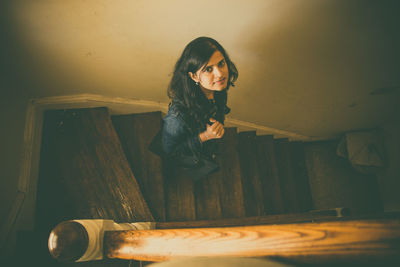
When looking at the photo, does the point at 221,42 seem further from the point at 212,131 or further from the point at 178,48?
the point at 212,131

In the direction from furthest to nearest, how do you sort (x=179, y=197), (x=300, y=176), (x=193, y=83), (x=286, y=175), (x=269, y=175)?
1. (x=300, y=176)
2. (x=286, y=175)
3. (x=269, y=175)
4. (x=179, y=197)
5. (x=193, y=83)

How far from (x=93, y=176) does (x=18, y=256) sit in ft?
2.13

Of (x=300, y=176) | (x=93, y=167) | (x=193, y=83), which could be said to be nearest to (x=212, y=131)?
(x=193, y=83)

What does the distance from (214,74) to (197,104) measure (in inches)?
9.4

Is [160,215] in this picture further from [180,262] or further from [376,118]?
[376,118]

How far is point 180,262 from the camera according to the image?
566mm

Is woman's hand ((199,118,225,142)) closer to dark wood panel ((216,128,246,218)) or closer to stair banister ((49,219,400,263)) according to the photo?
dark wood panel ((216,128,246,218))

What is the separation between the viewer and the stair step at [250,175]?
2279 millimetres

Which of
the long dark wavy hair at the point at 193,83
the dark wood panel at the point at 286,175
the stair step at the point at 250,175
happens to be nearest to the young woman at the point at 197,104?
the long dark wavy hair at the point at 193,83

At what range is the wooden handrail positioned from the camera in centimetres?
53

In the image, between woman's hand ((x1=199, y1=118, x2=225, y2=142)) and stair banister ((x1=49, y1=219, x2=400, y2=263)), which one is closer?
stair banister ((x1=49, y1=219, x2=400, y2=263))

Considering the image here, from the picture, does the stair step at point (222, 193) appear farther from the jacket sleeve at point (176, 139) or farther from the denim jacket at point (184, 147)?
the jacket sleeve at point (176, 139)

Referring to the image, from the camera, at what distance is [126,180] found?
5.95 ft

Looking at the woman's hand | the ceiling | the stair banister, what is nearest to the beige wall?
the ceiling
